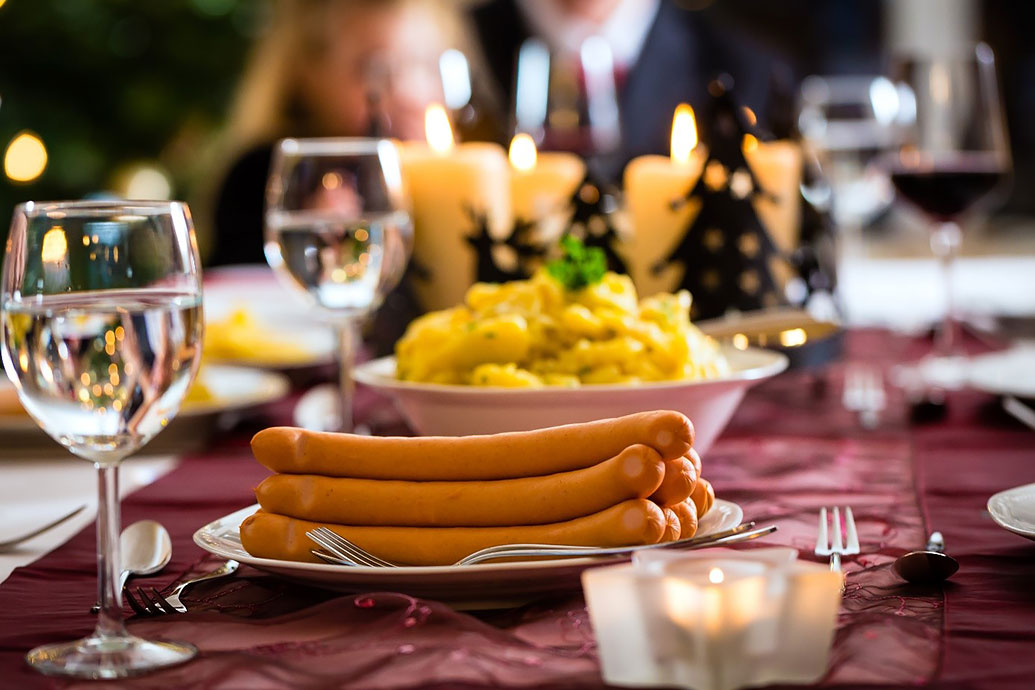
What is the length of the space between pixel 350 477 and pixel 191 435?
65 cm

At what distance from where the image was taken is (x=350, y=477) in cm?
76

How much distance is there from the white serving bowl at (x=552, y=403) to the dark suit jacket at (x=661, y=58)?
3727 millimetres

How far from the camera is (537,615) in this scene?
2.32 feet

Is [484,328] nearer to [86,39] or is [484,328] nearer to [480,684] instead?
[480,684]

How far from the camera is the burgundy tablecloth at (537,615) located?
2.03 ft

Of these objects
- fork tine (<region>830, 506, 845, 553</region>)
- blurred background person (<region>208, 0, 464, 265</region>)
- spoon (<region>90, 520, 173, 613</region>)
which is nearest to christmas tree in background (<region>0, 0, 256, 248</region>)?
blurred background person (<region>208, 0, 464, 265</region>)

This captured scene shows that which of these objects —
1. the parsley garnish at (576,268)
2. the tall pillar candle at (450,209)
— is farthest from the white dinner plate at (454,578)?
the tall pillar candle at (450,209)

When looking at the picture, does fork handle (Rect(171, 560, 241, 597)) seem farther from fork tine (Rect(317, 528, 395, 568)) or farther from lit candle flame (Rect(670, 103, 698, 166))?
lit candle flame (Rect(670, 103, 698, 166))

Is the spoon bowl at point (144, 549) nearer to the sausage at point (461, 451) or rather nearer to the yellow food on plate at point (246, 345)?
the sausage at point (461, 451)

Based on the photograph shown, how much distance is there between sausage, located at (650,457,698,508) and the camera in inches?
28.6

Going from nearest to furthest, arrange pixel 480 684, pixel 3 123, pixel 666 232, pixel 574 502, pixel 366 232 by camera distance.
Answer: pixel 480 684, pixel 574 502, pixel 366 232, pixel 666 232, pixel 3 123

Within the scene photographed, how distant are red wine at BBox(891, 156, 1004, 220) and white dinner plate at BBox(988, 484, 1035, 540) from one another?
33.1 inches

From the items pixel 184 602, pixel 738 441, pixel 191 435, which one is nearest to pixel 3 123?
pixel 191 435

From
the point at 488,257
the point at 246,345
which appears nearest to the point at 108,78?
the point at 246,345
